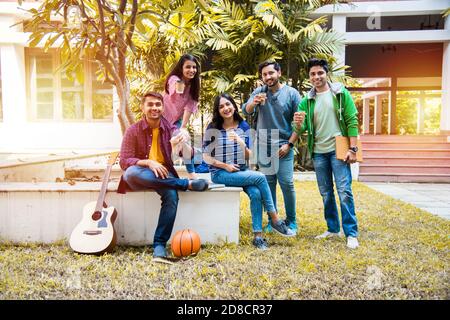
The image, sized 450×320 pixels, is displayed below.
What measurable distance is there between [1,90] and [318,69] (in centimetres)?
954

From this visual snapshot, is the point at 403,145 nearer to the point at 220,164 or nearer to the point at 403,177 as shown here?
the point at 403,177

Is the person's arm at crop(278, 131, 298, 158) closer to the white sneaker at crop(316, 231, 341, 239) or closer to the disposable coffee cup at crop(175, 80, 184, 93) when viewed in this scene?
the white sneaker at crop(316, 231, 341, 239)

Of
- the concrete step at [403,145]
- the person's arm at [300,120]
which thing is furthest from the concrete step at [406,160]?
the person's arm at [300,120]

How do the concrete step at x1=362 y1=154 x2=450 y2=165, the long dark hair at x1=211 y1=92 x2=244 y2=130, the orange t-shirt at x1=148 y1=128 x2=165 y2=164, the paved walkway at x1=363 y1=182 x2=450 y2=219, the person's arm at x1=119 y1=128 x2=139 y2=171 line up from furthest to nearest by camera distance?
the concrete step at x1=362 y1=154 x2=450 y2=165 < the paved walkway at x1=363 y1=182 x2=450 y2=219 < the long dark hair at x1=211 y1=92 x2=244 y2=130 < the orange t-shirt at x1=148 y1=128 x2=165 y2=164 < the person's arm at x1=119 y1=128 x2=139 y2=171

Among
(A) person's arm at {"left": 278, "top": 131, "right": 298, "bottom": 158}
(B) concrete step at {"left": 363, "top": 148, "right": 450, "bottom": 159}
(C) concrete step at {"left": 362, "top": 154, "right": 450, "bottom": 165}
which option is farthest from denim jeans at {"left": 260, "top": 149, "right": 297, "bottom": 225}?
(B) concrete step at {"left": 363, "top": 148, "right": 450, "bottom": 159}

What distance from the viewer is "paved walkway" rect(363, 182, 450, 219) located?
6059 mm

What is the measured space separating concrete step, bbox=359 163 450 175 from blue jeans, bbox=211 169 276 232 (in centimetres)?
647

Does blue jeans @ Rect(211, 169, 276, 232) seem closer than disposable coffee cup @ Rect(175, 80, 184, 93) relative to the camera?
Yes

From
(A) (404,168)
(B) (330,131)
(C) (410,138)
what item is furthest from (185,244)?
(C) (410,138)

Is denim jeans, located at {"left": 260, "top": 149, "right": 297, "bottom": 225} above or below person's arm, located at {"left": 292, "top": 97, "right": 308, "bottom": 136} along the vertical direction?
below

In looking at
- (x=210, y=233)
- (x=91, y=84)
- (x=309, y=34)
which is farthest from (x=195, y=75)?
(x=91, y=84)

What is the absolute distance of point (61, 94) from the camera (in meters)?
10.6

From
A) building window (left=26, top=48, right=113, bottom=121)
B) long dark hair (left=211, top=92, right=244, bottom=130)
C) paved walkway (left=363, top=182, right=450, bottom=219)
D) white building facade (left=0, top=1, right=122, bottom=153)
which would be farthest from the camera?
building window (left=26, top=48, right=113, bottom=121)

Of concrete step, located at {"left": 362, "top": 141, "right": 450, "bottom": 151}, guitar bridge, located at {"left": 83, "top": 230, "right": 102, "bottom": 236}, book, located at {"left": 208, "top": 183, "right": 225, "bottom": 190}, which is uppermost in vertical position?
concrete step, located at {"left": 362, "top": 141, "right": 450, "bottom": 151}
